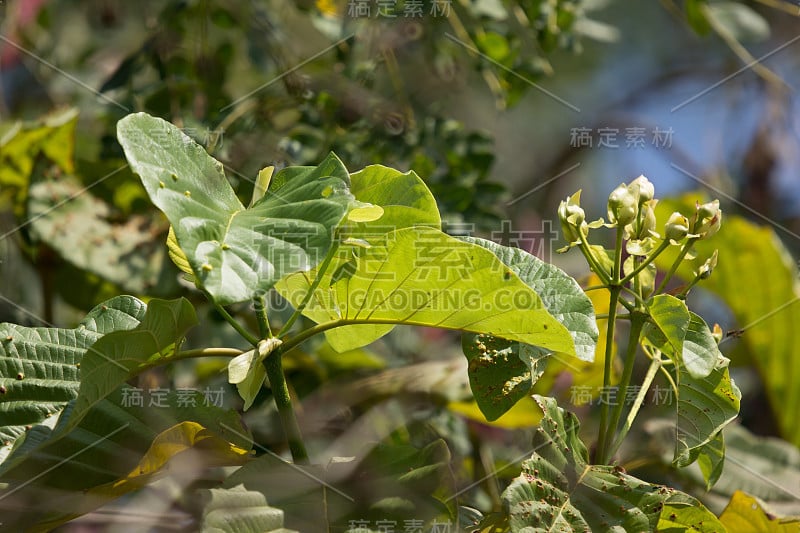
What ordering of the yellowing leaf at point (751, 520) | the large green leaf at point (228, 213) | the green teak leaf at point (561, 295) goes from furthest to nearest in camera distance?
1. the yellowing leaf at point (751, 520)
2. the green teak leaf at point (561, 295)
3. the large green leaf at point (228, 213)

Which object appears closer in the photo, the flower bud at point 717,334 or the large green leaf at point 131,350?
the large green leaf at point 131,350

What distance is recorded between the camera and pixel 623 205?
21.0 inches

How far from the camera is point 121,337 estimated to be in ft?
1.59

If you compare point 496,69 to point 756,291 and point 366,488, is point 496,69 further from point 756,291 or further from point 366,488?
point 366,488

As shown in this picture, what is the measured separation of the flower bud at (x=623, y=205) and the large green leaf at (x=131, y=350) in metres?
0.29

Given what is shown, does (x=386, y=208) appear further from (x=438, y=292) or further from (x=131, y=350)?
(x=131, y=350)

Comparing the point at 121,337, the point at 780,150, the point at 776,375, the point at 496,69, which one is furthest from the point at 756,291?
the point at 121,337

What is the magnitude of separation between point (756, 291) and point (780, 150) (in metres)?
0.72

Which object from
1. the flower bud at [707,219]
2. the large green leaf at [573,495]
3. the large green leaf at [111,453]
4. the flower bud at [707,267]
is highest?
the flower bud at [707,219]

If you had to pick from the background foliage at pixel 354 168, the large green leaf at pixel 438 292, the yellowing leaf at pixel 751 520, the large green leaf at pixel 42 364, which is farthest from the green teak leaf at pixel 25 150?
the yellowing leaf at pixel 751 520

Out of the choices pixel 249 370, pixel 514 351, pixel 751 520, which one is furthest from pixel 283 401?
pixel 751 520

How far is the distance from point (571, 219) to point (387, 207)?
0.13 metres

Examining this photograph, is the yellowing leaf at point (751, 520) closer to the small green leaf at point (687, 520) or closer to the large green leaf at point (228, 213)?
the small green leaf at point (687, 520)

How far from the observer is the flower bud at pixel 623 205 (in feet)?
1.75
